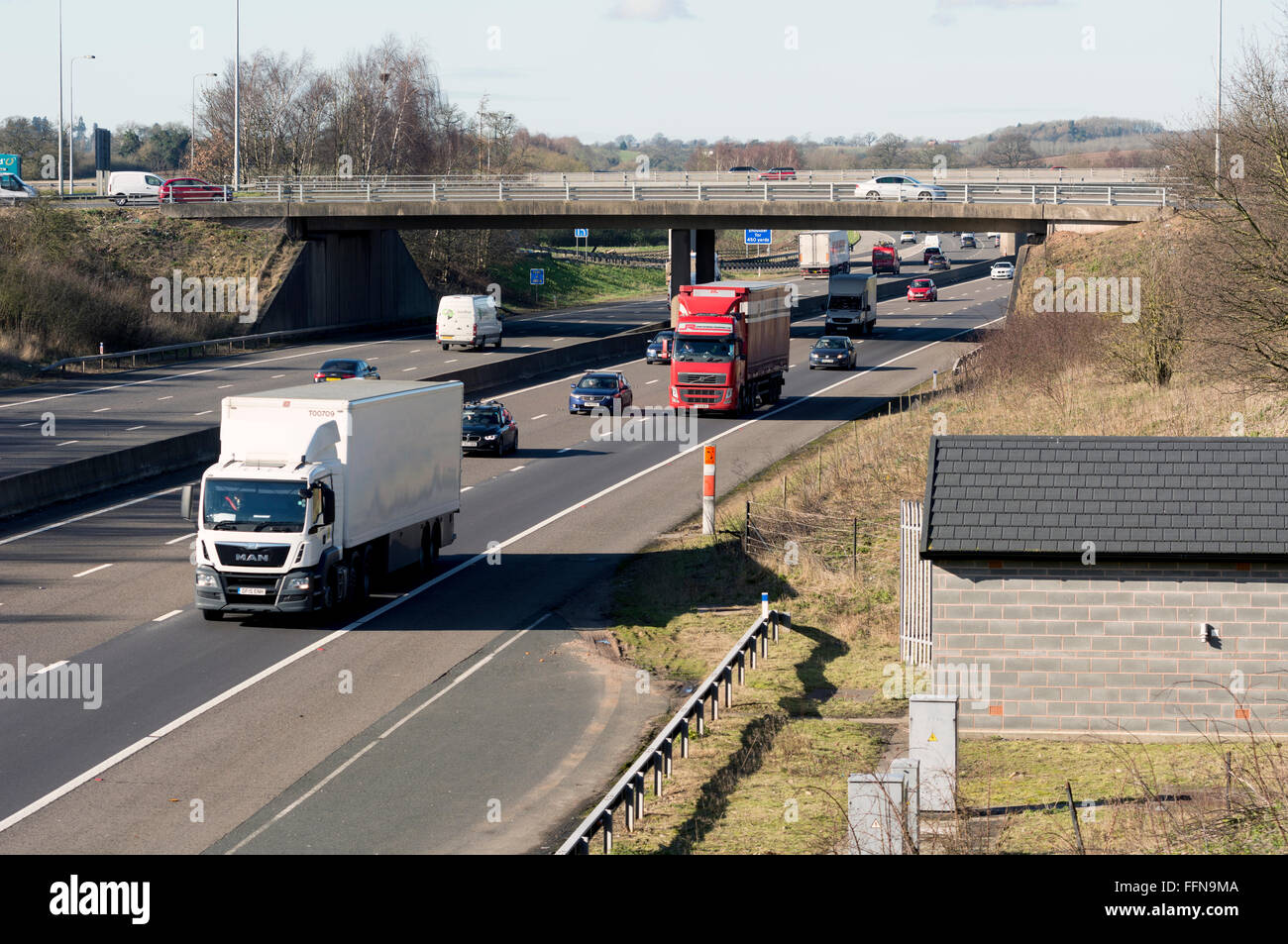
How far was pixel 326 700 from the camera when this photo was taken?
17984 millimetres

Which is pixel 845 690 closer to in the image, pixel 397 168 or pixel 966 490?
pixel 966 490

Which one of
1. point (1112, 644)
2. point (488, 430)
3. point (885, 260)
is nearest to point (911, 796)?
point (1112, 644)

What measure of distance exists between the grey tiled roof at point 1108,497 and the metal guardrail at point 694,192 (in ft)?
140

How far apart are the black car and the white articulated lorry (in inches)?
589

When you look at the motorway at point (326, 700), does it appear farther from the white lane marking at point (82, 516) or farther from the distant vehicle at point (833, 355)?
the distant vehicle at point (833, 355)

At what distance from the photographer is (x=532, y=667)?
65.5ft

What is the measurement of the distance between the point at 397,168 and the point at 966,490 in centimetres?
8868

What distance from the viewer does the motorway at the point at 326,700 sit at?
13.7 meters

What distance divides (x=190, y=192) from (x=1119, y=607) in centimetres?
6710

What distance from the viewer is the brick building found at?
56.7 ft

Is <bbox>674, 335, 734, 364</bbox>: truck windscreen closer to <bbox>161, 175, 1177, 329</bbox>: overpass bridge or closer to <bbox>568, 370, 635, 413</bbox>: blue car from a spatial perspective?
<bbox>568, 370, 635, 413</bbox>: blue car

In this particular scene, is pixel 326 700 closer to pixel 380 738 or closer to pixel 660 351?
pixel 380 738

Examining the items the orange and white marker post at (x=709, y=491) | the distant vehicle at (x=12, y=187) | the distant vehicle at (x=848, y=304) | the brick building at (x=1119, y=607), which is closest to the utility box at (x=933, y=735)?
the brick building at (x=1119, y=607)
